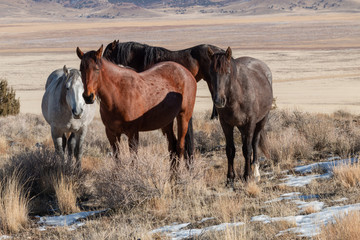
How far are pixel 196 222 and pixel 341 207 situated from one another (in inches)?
57.7

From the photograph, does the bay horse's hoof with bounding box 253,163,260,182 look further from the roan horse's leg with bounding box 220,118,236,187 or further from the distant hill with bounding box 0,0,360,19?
the distant hill with bounding box 0,0,360,19

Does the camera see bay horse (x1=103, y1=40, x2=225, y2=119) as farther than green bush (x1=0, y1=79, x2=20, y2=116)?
No

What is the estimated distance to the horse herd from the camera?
6395 millimetres

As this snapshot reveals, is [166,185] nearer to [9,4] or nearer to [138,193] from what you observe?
[138,193]

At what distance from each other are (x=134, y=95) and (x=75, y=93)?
875mm

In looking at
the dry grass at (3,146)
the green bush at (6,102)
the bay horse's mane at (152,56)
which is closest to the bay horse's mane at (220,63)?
the bay horse's mane at (152,56)

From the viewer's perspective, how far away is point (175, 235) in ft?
16.6

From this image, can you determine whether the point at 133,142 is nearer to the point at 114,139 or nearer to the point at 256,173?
the point at 114,139

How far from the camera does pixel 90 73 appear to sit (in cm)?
595

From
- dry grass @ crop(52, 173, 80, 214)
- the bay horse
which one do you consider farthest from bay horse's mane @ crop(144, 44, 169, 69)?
dry grass @ crop(52, 173, 80, 214)

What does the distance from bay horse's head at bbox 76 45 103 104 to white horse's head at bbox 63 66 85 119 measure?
27.7 inches

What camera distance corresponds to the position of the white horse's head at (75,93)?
6.70 metres

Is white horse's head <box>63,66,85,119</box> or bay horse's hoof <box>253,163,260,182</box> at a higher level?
white horse's head <box>63,66,85,119</box>

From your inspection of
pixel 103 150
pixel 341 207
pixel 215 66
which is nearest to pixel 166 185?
pixel 215 66
